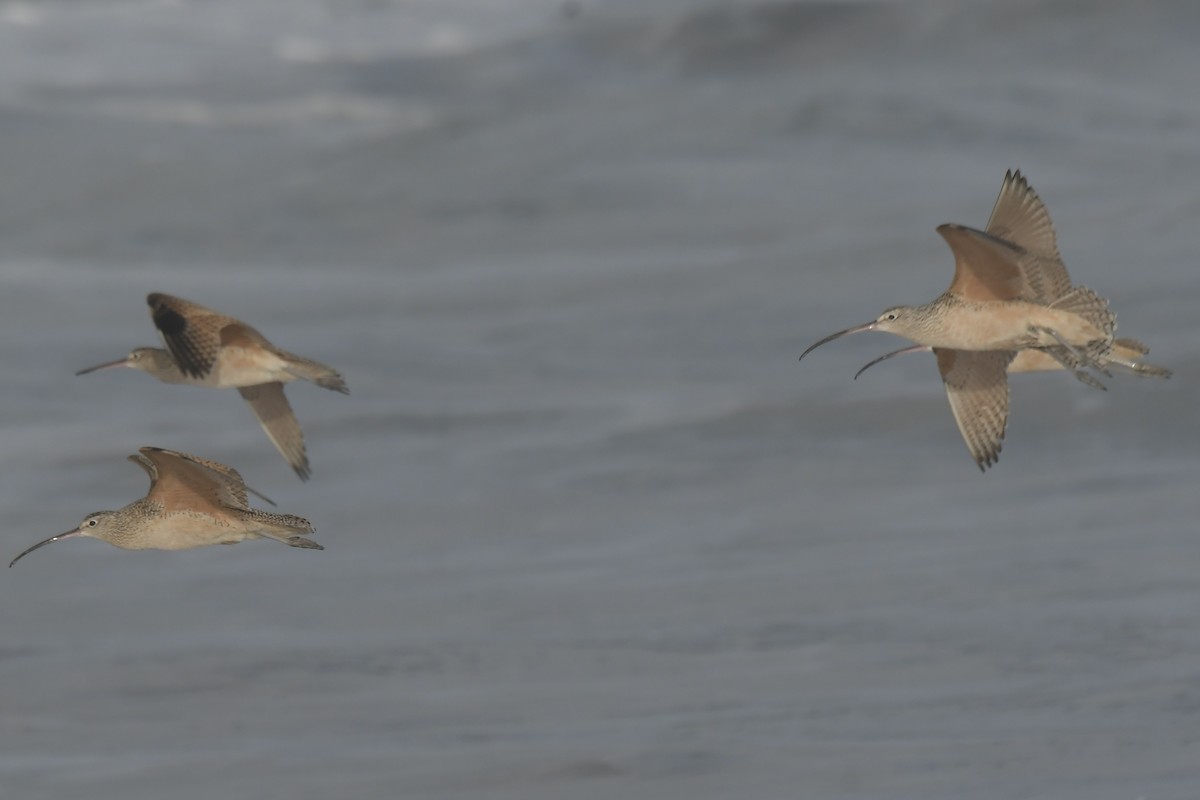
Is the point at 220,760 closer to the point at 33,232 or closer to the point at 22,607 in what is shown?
the point at 22,607

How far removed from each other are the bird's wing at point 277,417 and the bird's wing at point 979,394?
3.52 meters

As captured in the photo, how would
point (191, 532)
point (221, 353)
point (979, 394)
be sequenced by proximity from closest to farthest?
point (191, 532) < point (221, 353) < point (979, 394)

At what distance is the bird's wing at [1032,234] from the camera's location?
43.1ft

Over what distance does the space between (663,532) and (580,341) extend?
8.71 m

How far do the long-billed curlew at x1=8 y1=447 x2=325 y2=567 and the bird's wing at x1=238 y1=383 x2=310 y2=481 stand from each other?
96cm

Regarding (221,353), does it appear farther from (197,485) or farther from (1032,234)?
(1032,234)

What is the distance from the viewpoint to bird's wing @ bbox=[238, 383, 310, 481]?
14195 millimetres

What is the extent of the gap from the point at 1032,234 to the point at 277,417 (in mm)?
4229

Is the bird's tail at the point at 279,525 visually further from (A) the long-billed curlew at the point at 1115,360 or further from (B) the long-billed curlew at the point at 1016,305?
(B) the long-billed curlew at the point at 1016,305

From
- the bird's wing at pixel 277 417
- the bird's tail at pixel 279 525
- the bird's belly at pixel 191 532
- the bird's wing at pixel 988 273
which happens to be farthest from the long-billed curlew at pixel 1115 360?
the bird's belly at pixel 191 532

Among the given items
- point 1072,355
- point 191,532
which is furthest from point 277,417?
point 1072,355

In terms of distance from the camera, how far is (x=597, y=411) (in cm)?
7125

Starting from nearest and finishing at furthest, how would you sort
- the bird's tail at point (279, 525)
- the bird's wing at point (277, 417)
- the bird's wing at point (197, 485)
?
the bird's tail at point (279, 525)
the bird's wing at point (197, 485)
the bird's wing at point (277, 417)

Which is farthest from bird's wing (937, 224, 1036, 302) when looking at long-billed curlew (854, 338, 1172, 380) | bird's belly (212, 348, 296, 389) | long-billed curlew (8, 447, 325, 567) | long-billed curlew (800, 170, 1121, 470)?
long-billed curlew (8, 447, 325, 567)
